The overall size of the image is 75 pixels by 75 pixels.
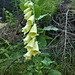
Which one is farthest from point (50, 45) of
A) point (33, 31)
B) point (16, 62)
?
point (33, 31)

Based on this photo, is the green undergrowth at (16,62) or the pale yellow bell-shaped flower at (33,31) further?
the green undergrowth at (16,62)

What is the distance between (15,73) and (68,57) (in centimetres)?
39

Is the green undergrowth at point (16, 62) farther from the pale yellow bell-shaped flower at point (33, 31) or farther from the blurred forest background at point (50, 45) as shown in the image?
the pale yellow bell-shaped flower at point (33, 31)

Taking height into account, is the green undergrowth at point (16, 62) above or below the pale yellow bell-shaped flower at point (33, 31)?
below

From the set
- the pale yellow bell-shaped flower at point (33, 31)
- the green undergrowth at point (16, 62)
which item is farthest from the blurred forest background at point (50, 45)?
the pale yellow bell-shaped flower at point (33, 31)

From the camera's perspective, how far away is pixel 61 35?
1.66m

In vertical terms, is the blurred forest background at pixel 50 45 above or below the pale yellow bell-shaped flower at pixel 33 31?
below

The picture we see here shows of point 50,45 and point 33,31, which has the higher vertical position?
point 33,31

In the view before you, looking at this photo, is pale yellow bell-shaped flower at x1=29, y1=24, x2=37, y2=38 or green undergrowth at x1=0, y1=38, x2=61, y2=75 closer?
pale yellow bell-shaped flower at x1=29, y1=24, x2=37, y2=38

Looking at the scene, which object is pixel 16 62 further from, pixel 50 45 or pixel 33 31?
pixel 33 31

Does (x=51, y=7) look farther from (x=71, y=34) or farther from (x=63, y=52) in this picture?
(x=63, y=52)

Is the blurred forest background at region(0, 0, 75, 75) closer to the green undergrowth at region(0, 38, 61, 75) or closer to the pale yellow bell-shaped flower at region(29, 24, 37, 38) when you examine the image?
the green undergrowth at region(0, 38, 61, 75)

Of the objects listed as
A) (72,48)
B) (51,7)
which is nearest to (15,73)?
(72,48)

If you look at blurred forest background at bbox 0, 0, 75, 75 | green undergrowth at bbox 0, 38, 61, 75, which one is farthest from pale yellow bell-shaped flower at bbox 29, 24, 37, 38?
green undergrowth at bbox 0, 38, 61, 75
